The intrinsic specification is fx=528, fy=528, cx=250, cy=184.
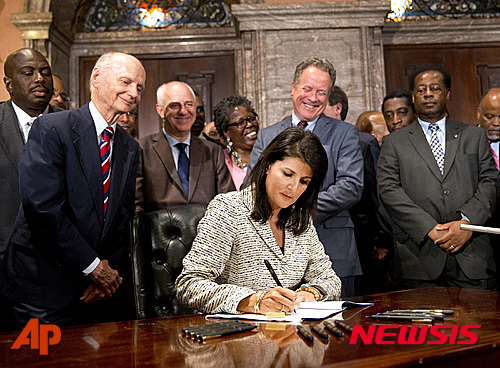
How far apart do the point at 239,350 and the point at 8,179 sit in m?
1.84

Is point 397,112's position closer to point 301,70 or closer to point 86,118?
point 301,70

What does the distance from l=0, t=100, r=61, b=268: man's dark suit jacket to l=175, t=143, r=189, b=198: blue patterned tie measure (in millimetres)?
900

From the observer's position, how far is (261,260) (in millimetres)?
1986

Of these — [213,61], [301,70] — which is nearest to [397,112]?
[301,70]

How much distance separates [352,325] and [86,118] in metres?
1.56

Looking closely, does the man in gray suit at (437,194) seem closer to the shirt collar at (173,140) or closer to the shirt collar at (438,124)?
the shirt collar at (438,124)

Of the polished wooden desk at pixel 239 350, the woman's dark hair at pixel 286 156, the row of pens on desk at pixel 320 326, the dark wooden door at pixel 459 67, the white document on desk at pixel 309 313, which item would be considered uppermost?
the dark wooden door at pixel 459 67

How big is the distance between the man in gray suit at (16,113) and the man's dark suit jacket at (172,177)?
24.7 inches

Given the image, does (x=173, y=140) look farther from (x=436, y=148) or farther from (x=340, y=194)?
(x=436, y=148)

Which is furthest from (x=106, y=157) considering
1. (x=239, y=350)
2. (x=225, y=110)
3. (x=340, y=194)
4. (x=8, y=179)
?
(x=239, y=350)

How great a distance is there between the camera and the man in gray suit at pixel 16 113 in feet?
8.43

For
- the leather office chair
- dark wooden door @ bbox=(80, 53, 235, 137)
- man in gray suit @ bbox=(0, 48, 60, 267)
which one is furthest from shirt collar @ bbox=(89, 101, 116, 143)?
dark wooden door @ bbox=(80, 53, 235, 137)

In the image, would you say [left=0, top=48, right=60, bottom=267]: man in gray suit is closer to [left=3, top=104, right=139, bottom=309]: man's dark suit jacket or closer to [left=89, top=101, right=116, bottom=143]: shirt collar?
[left=3, top=104, right=139, bottom=309]: man's dark suit jacket

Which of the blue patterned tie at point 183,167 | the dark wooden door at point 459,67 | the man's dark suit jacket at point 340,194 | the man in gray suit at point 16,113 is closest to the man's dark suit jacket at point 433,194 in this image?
the man's dark suit jacket at point 340,194
